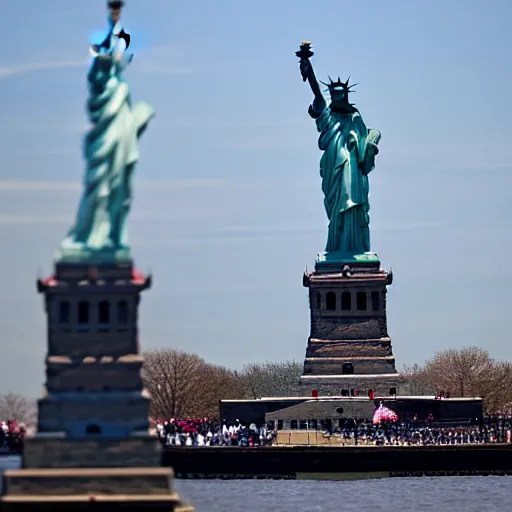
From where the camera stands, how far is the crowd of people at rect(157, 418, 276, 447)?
129625mm

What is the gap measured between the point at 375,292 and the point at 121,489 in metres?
89.9

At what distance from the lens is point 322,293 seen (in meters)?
156

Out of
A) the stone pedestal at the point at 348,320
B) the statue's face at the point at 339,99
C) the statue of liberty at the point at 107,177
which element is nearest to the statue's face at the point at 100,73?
the statue of liberty at the point at 107,177

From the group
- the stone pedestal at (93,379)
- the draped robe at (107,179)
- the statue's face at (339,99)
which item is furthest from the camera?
the statue's face at (339,99)

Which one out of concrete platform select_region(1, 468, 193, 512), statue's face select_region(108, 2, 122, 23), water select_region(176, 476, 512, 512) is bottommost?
concrete platform select_region(1, 468, 193, 512)

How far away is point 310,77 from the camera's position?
155 meters

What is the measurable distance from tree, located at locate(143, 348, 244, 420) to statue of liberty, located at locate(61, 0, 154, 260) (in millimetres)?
110052

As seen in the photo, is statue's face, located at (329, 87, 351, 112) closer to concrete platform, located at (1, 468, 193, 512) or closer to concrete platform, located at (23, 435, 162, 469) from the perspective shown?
concrete platform, located at (23, 435, 162, 469)

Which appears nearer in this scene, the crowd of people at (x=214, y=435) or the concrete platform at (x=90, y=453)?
the concrete platform at (x=90, y=453)

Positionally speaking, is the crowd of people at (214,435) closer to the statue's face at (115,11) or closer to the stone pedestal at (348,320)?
the stone pedestal at (348,320)

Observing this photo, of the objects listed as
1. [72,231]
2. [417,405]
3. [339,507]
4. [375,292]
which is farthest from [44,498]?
[375,292]

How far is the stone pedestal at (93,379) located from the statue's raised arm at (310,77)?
87.1 m

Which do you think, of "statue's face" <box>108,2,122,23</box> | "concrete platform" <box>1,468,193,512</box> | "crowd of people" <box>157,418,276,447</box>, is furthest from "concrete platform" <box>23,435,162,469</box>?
"crowd of people" <box>157,418,276,447</box>

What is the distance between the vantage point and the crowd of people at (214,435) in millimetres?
129625
